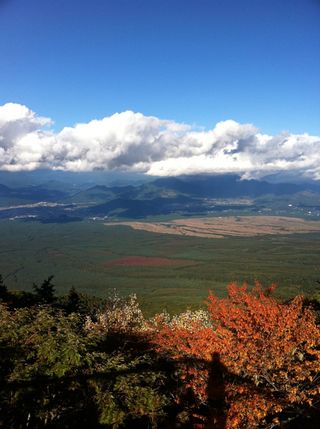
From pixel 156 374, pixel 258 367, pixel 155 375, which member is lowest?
pixel 258 367

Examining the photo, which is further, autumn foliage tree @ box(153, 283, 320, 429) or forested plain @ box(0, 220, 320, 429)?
autumn foliage tree @ box(153, 283, 320, 429)

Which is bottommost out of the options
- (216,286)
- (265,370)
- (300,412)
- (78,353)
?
(216,286)

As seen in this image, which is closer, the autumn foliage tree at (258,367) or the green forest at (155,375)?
the green forest at (155,375)

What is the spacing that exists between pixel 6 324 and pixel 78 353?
16.5 feet

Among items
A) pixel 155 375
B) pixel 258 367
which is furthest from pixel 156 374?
pixel 258 367

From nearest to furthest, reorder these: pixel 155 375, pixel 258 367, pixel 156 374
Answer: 1. pixel 155 375
2. pixel 156 374
3. pixel 258 367

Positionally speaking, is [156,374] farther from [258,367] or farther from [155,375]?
[258,367]

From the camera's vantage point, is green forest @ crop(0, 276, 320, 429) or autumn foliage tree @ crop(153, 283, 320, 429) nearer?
green forest @ crop(0, 276, 320, 429)

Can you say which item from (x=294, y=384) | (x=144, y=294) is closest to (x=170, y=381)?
(x=294, y=384)

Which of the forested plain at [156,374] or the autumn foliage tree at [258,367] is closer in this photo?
the forested plain at [156,374]

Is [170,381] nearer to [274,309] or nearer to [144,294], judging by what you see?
[274,309]

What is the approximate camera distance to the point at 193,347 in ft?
82.8

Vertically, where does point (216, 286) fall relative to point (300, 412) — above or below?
below

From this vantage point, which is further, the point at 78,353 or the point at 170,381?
the point at 170,381
